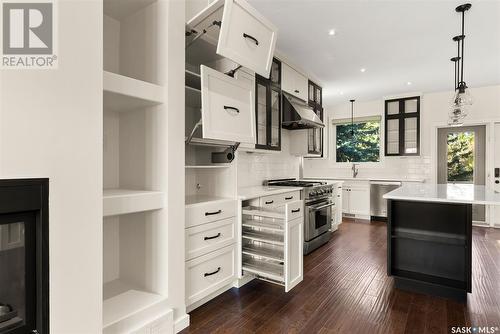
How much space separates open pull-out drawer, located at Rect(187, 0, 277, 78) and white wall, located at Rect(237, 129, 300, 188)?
1.14 m

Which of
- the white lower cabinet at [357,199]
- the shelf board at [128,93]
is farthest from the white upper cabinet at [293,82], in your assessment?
Answer: the white lower cabinet at [357,199]

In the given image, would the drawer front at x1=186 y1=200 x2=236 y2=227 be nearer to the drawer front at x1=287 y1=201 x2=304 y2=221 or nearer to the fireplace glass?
the drawer front at x1=287 y1=201 x2=304 y2=221

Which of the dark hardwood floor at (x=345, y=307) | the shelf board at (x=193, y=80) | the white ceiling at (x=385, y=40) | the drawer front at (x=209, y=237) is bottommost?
the dark hardwood floor at (x=345, y=307)

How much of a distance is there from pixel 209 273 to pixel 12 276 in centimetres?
136

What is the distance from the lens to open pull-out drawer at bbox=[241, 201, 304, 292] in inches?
91.7

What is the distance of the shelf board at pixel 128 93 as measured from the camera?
1.60 meters

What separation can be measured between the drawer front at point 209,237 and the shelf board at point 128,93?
101cm

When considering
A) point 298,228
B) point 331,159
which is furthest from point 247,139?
point 331,159

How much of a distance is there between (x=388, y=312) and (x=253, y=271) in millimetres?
1162

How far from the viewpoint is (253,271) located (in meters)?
2.51

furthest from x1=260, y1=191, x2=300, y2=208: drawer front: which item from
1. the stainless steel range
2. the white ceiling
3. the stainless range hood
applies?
the white ceiling

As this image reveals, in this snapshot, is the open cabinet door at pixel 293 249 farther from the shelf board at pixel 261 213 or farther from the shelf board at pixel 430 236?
the shelf board at pixel 430 236

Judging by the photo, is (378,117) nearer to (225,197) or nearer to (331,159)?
(331,159)

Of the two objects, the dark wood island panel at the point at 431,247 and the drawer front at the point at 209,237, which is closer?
the drawer front at the point at 209,237
